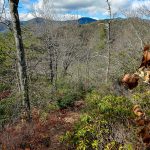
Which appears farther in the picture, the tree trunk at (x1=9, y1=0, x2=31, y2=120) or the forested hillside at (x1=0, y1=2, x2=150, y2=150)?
the tree trunk at (x1=9, y1=0, x2=31, y2=120)

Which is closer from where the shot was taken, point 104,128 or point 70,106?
point 104,128

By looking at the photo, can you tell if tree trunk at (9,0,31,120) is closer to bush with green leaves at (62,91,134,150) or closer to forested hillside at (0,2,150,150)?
forested hillside at (0,2,150,150)

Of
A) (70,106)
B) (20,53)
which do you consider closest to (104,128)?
(20,53)

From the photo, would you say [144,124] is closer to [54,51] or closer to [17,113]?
[17,113]

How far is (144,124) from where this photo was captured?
1.54 meters

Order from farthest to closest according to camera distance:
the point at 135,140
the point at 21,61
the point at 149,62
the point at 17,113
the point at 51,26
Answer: the point at 51,26 < the point at 17,113 < the point at 21,61 < the point at 135,140 < the point at 149,62

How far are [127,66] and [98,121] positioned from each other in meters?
15.7

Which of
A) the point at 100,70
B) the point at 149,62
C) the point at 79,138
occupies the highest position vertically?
the point at 149,62

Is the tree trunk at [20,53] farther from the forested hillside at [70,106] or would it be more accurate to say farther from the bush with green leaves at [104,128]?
the bush with green leaves at [104,128]

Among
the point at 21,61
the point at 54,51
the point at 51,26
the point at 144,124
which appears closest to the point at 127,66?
the point at 54,51

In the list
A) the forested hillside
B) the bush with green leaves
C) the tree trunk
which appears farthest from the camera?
the tree trunk

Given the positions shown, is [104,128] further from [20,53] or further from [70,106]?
[70,106]

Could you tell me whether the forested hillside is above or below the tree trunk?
below

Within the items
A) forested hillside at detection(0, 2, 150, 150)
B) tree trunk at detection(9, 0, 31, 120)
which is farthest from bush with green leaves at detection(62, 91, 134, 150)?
tree trunk at detection(9, 0, 31, 120)
